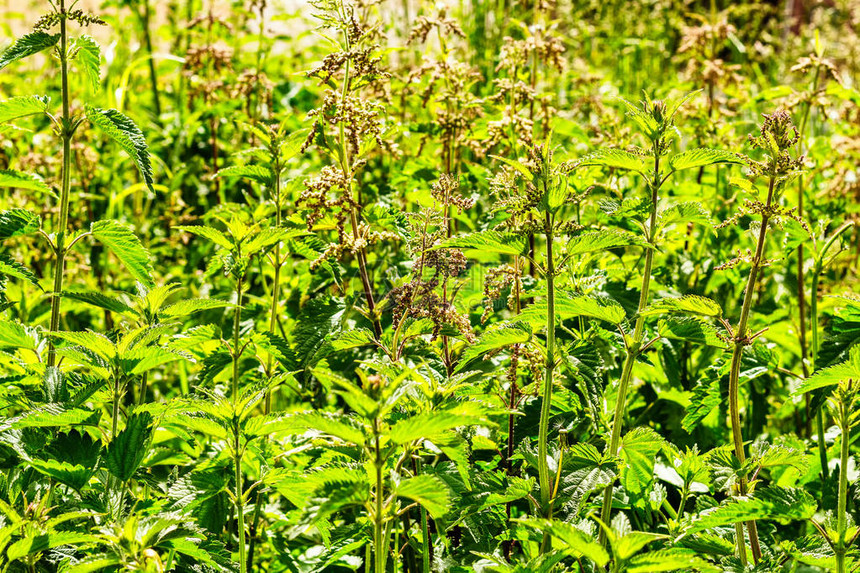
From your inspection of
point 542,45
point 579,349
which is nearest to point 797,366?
point 579,349

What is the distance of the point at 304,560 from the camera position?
2.14m

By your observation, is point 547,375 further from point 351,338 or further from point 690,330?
point 351,338

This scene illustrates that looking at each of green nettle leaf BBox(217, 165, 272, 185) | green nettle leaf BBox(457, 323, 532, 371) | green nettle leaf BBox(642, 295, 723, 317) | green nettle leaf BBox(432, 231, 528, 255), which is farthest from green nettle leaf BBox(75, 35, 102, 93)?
green nettle leaf BBox(642, 295, 723, 317)

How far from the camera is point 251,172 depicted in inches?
96.1

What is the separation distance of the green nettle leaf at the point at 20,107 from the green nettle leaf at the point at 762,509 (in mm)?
1762

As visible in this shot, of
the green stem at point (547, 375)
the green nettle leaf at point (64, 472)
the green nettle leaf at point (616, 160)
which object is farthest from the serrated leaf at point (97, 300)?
the green nettle leaf at point (616, 160)

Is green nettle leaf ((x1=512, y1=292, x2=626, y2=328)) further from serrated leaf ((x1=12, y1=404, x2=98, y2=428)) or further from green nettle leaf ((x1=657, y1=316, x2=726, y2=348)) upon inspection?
serrated leaf ((x1=12, y1=404, x2=98, y2=428))

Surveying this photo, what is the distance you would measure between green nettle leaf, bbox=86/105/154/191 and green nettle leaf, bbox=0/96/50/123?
0.12 m

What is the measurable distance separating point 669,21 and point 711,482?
184 inches

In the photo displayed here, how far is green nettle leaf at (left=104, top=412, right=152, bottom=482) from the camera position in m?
1.67

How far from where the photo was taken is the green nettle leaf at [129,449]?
1.67 metres

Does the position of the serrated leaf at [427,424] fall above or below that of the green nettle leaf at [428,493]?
above

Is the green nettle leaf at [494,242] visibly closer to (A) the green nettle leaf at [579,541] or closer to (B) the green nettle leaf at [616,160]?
(B) the green nettle leaf at [616,160]

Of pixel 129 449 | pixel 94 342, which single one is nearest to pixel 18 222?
pixel 94 342
